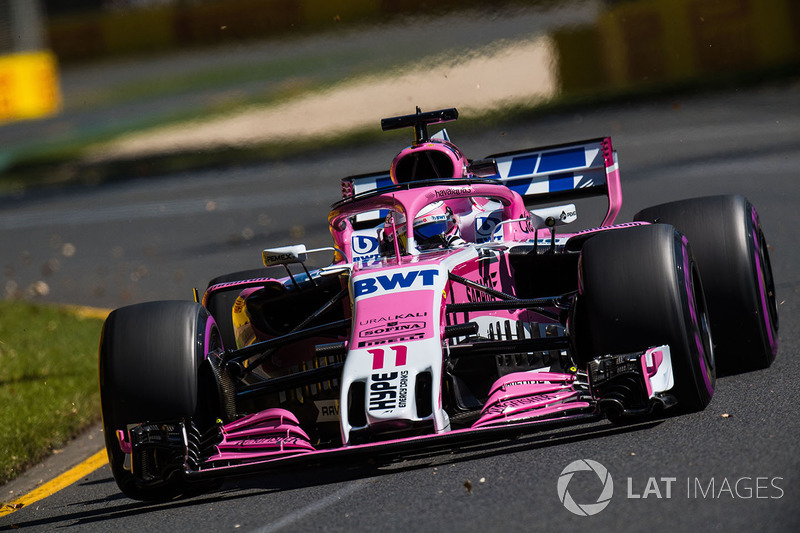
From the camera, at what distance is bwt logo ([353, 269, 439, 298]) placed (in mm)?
5359

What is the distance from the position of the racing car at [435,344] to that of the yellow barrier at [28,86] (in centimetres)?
1893

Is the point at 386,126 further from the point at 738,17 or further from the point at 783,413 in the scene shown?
the point at 738,17

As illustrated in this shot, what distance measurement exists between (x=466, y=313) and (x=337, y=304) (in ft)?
2.79

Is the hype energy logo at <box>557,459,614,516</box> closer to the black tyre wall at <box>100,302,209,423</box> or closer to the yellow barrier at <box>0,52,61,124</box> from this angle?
the black tyre wall at <box>100,302,209,423</box>

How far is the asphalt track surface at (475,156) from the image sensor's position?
4184 mm

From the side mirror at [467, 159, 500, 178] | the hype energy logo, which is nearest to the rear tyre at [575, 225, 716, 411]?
the hype energy logo

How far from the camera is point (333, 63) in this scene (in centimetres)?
1845

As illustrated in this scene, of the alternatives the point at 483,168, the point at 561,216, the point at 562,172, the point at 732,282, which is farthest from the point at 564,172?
the point at 732,282

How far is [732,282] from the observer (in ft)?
19.9

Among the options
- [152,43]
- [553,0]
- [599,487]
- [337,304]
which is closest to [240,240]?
[553,0]

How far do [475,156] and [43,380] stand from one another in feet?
28.5

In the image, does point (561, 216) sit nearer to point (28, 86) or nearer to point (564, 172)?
point (564, 172)

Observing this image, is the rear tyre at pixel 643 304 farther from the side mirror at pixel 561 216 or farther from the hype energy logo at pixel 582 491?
the side mirror at pixel 561 216

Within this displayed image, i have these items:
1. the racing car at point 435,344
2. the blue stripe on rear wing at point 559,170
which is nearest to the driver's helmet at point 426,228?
the racing car at point 435,344
